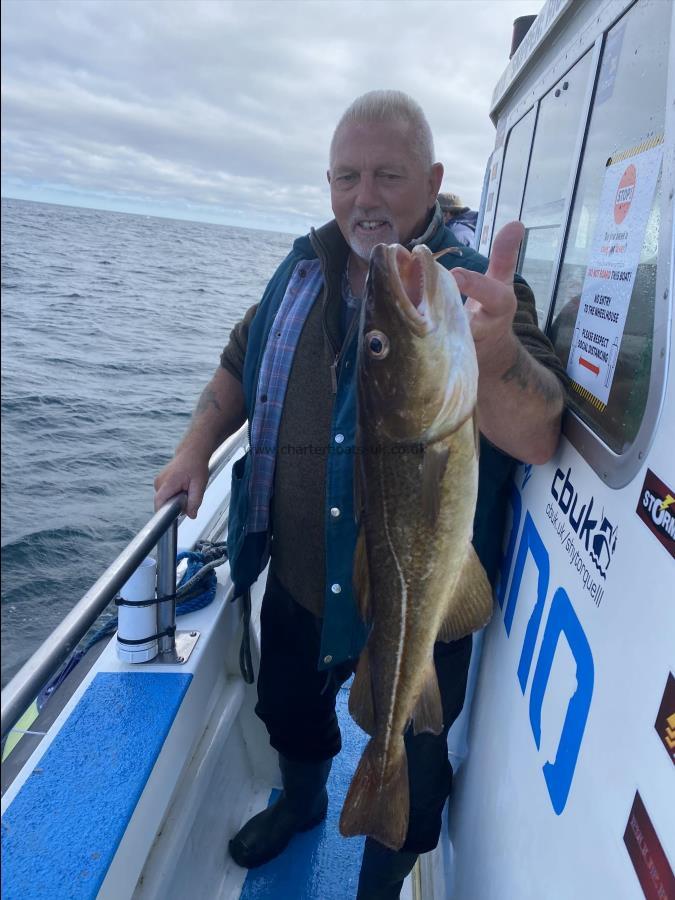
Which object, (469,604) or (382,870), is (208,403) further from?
(382,870)

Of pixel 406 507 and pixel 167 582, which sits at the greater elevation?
pixel 406 507

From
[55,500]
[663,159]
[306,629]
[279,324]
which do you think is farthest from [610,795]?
[55,500]

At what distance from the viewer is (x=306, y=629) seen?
2.48 metres

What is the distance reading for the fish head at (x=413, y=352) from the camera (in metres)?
1.40

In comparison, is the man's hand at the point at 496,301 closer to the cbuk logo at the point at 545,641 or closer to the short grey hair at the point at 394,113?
the cbuk logo at the point at 545,641

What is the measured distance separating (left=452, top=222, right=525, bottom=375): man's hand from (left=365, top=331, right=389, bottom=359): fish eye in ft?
0.68

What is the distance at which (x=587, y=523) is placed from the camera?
1.50 meters

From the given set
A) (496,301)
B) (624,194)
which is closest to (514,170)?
(624,194)

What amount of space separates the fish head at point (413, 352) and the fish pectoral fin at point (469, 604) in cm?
39

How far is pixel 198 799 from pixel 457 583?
1.52 meters

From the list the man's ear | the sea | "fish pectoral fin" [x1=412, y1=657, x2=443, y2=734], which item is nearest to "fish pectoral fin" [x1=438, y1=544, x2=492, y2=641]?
"fish pectoral fin" [x1=412, y1=657, x2=443, y2=734]

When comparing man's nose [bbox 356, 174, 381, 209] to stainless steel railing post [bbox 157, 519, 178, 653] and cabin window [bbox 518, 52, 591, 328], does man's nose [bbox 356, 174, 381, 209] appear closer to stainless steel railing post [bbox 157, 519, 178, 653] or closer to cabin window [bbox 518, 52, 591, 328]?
cabin window [bbox 518, 52, 591, 328]

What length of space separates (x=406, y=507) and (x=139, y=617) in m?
1.26

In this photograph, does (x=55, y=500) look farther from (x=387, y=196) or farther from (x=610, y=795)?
(x=610, y=795)
